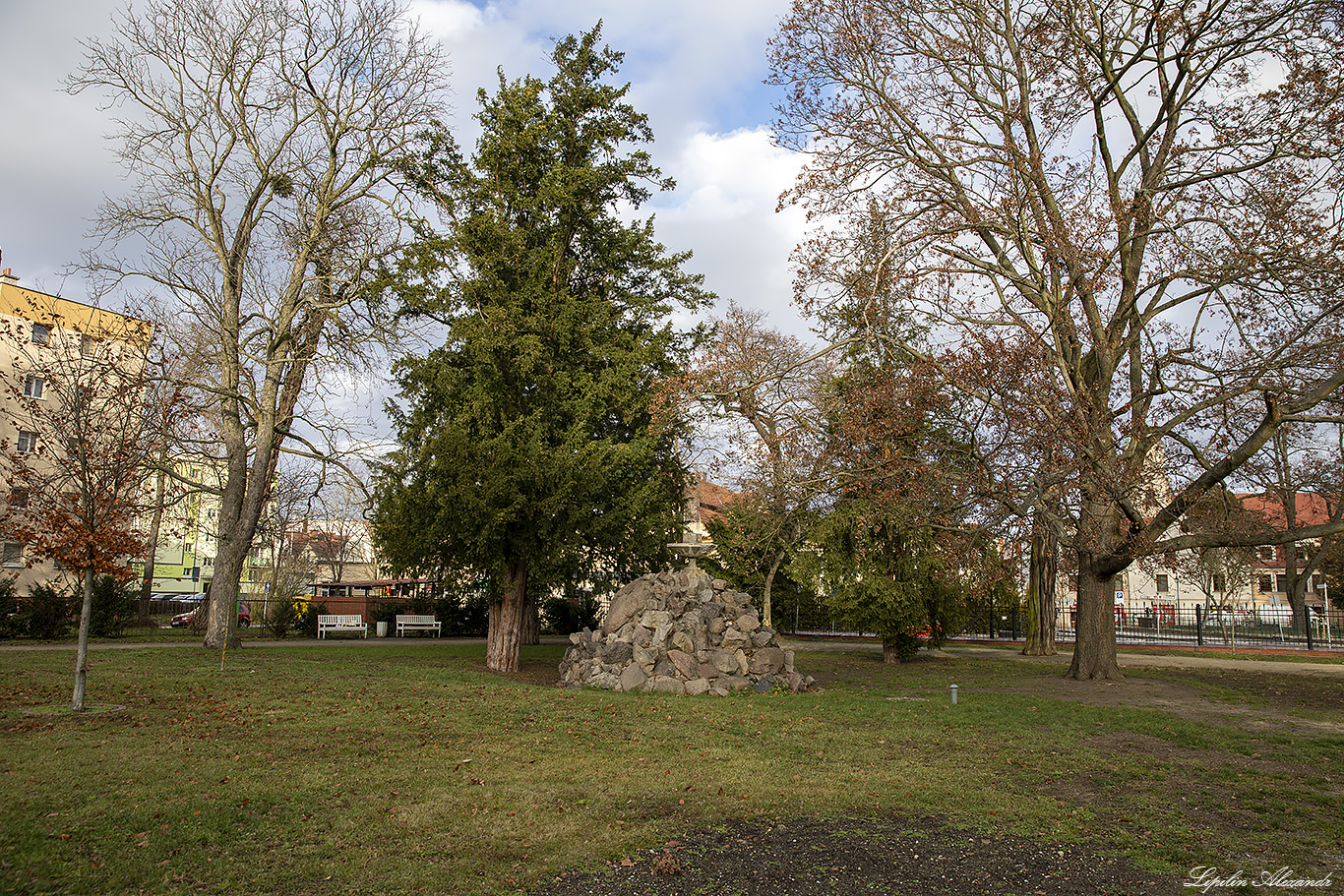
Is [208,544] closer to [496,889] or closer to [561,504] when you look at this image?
[561,504]

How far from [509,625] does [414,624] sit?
1220cm

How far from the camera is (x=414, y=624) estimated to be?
88.2ft

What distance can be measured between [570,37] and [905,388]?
11216 millimetres

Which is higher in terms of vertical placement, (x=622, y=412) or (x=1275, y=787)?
(x=622, y=412)

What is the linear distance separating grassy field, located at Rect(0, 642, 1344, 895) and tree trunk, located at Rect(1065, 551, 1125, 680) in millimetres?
1939

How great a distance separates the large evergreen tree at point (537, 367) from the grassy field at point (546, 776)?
348 centimetres

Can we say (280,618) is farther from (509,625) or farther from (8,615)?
(509,625)

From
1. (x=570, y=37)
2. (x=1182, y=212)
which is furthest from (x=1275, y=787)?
(x=570, y=37)

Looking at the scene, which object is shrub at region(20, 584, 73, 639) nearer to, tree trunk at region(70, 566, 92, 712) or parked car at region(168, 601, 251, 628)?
tree trunk at region(70, 566, 92, 712)

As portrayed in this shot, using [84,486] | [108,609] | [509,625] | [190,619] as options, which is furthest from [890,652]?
[190,619]

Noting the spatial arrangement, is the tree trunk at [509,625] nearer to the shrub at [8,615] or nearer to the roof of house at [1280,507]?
the shrub at [8,615]

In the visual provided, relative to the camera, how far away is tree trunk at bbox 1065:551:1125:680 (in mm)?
14789

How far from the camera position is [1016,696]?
13.0m

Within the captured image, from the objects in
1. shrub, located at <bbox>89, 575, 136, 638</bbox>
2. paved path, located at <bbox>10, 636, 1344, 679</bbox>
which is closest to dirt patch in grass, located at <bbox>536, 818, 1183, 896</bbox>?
paved path, located at <bbox>10, 636, 1344, 679</bbox>
